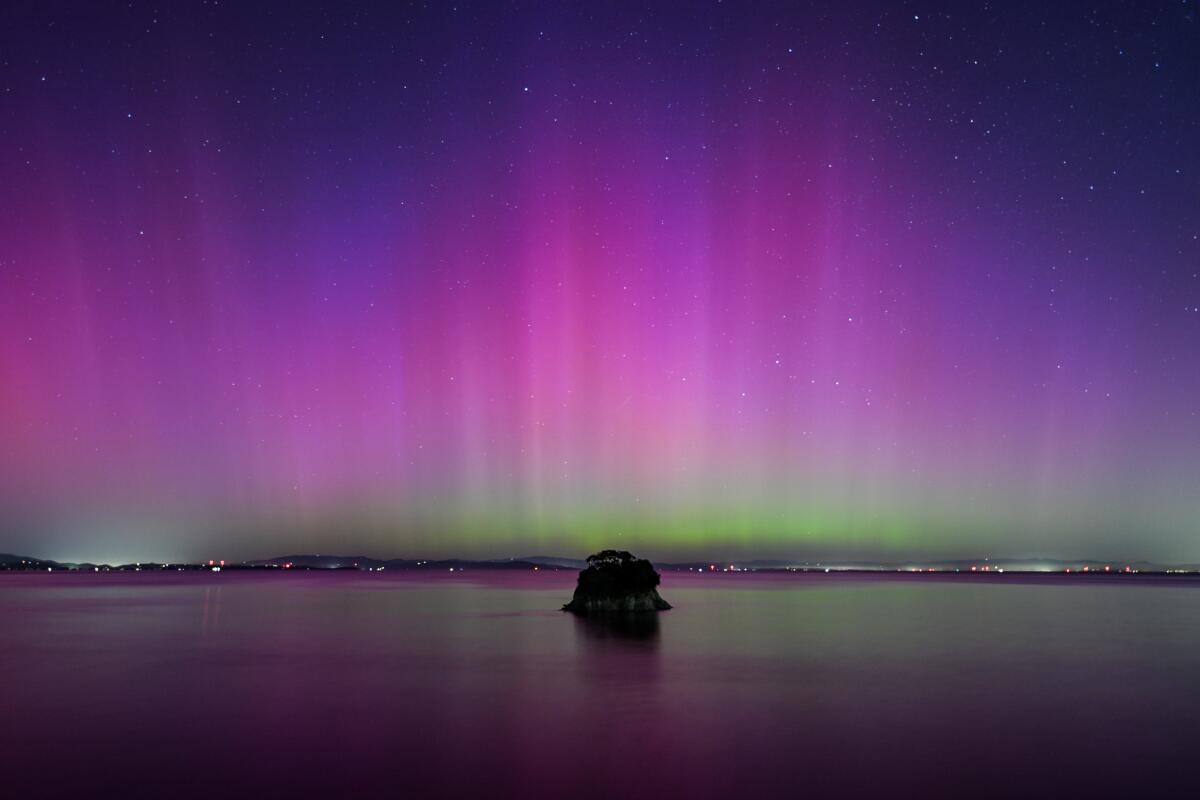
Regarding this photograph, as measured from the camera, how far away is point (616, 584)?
70250mm

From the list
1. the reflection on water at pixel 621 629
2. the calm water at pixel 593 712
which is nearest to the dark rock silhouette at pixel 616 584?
the reflection on water at pixel 621 629

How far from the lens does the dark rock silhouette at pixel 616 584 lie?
6938 centimetres

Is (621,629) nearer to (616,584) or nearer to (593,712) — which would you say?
(616,584)

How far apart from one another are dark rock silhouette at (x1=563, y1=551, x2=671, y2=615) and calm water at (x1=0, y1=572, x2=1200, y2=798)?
12426mm

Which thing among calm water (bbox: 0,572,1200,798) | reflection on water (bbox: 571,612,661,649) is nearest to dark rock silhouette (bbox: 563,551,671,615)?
reflection on water (bbox: 571,612,661,649)

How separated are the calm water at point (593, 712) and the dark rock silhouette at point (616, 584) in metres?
12.4

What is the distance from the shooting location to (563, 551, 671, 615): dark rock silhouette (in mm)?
69375

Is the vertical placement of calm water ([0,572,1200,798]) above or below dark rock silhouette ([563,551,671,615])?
below

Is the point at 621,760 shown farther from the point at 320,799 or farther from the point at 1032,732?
the point at 1032,732

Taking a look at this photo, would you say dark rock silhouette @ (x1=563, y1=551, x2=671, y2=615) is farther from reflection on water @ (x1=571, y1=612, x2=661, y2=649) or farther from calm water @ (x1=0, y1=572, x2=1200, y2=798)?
calm water @ (x1=0, y1=572, x2=1200, y2=798)

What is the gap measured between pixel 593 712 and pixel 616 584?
42556 millimetres

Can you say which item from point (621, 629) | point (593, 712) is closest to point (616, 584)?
point (621, 629)

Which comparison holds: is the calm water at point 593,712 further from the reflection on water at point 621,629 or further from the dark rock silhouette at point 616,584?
the dark rock silhouette at point 616,584

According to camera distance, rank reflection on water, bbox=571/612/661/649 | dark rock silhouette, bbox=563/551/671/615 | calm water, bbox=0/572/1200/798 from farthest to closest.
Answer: dark rock silhouette, bbox=563/551/671/615, reflection on water, bbox=571/612/661/649, calm water, bbox=0/572/1200/798
